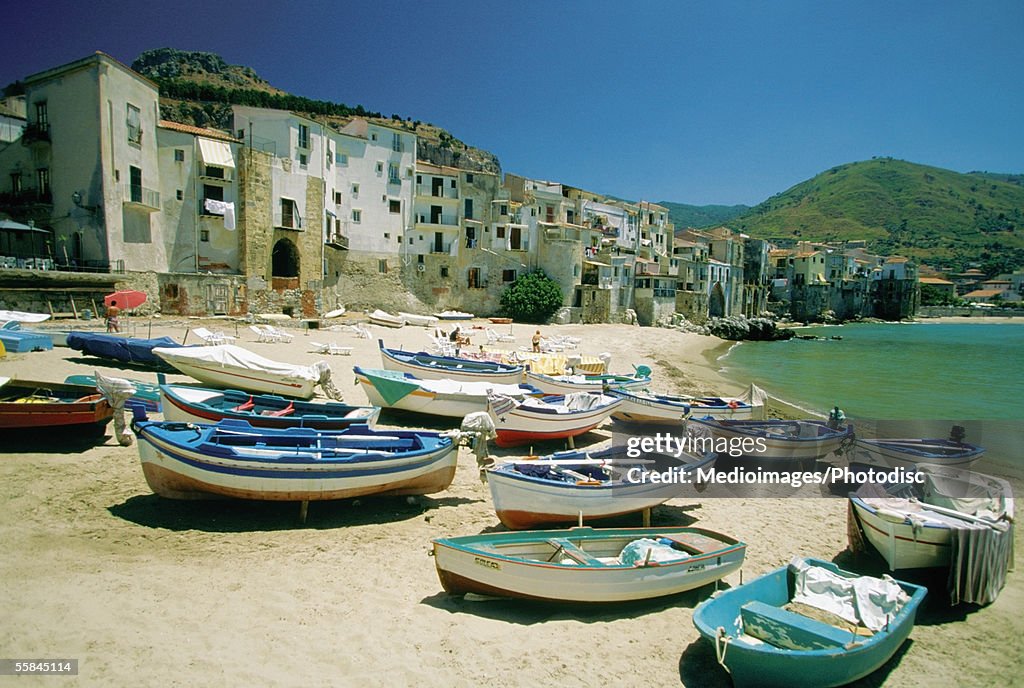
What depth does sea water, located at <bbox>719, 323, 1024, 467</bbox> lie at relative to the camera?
19.8 metres

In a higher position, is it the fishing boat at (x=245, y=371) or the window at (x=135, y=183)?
the window at (x=135, y=183)

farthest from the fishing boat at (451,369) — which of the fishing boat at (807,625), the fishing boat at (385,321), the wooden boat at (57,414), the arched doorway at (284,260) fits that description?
the arched doorway at (284,260)

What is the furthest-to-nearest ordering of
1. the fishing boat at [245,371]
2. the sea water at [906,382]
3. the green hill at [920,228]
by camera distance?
the green hill at [920,228] < the sea water at [906,382] < the fishing boat at [245,371]

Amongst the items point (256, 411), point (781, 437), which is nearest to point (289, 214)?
point (256, 411)

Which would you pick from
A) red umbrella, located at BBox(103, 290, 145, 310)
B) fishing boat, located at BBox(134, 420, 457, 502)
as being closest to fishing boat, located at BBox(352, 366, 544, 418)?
fishing boat, located at BBox(134, 420, 457, 502)

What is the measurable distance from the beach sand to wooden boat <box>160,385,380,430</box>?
1461 mm

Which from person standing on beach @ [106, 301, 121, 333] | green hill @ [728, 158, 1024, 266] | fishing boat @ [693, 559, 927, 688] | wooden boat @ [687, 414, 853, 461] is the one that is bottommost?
fishing boat @ [693, 559, 927, 688]

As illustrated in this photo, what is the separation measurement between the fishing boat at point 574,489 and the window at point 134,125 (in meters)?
32.5

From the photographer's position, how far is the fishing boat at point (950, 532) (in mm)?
7430

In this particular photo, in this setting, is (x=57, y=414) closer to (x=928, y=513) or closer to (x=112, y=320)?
(x=112, y=320)

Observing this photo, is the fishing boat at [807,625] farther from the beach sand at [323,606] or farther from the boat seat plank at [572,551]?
the boat seat plank at [572,551]

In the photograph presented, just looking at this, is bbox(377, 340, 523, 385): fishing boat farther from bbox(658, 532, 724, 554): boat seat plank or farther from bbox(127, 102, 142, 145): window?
bbox(127, 102, 142, 145): window

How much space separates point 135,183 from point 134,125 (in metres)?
3.14

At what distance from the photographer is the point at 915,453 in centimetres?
1099
